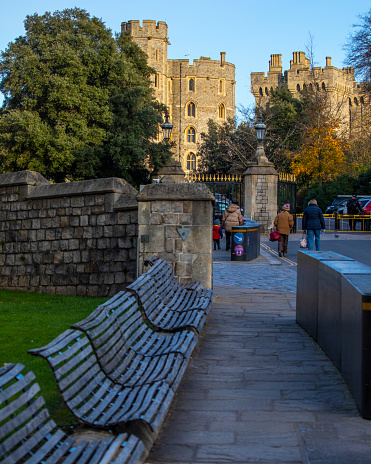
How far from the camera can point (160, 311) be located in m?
5.93

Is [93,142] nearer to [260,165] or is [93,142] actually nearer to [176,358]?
[260,165]

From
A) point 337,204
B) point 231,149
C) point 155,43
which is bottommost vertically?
point 337,204

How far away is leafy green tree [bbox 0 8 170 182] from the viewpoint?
33719 millimetres

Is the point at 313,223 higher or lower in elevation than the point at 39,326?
higher

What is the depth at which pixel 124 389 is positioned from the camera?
3684mm

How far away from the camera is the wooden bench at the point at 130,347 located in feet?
12.3

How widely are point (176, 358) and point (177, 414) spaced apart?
411 mm

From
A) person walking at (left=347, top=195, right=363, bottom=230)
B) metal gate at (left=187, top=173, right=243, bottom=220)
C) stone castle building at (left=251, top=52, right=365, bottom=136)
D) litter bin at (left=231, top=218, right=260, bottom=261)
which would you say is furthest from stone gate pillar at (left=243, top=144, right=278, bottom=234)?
stone castle building at (left=251, top=52, right=365, bottom=136)

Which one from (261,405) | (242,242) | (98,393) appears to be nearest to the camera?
(98,393)

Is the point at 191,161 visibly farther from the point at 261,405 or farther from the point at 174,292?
the point at 261,405

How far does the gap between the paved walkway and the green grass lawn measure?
2.64 feet

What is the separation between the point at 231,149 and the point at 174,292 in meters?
35.5

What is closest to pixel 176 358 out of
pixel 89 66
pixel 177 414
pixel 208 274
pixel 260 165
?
pixel 177 414

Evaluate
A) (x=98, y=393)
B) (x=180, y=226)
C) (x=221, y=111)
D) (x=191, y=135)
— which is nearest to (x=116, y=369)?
(x=98, y=393)
